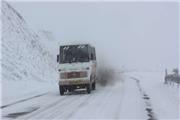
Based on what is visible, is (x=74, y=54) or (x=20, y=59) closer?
(x=74, y=54)

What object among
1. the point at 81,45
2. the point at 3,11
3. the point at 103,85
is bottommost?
the point at 103,85

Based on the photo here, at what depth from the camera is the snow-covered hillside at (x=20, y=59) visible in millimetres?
38469

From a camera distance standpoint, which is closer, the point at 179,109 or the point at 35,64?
the point at 179,109

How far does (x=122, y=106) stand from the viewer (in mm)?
19734

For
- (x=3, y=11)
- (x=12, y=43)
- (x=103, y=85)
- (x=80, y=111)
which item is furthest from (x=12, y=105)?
(x=3, y=11)

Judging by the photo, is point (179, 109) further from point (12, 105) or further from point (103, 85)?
point (103, 85)

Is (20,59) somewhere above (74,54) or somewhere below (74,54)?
below

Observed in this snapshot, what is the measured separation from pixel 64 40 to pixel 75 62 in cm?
6159

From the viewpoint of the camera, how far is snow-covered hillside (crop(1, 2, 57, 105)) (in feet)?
126

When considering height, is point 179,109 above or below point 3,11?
below

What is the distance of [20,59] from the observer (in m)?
48.0

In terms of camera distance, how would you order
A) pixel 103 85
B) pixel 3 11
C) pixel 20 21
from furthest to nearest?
1. pixel 20 21
2. pixel 3 11
3. pixel 103 85

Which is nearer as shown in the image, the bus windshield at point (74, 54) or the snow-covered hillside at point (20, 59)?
the bus windshield at point (74, 54)

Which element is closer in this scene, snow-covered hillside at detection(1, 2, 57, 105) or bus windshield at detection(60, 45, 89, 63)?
bus windshield at detection(60, 45, 89, 63)
